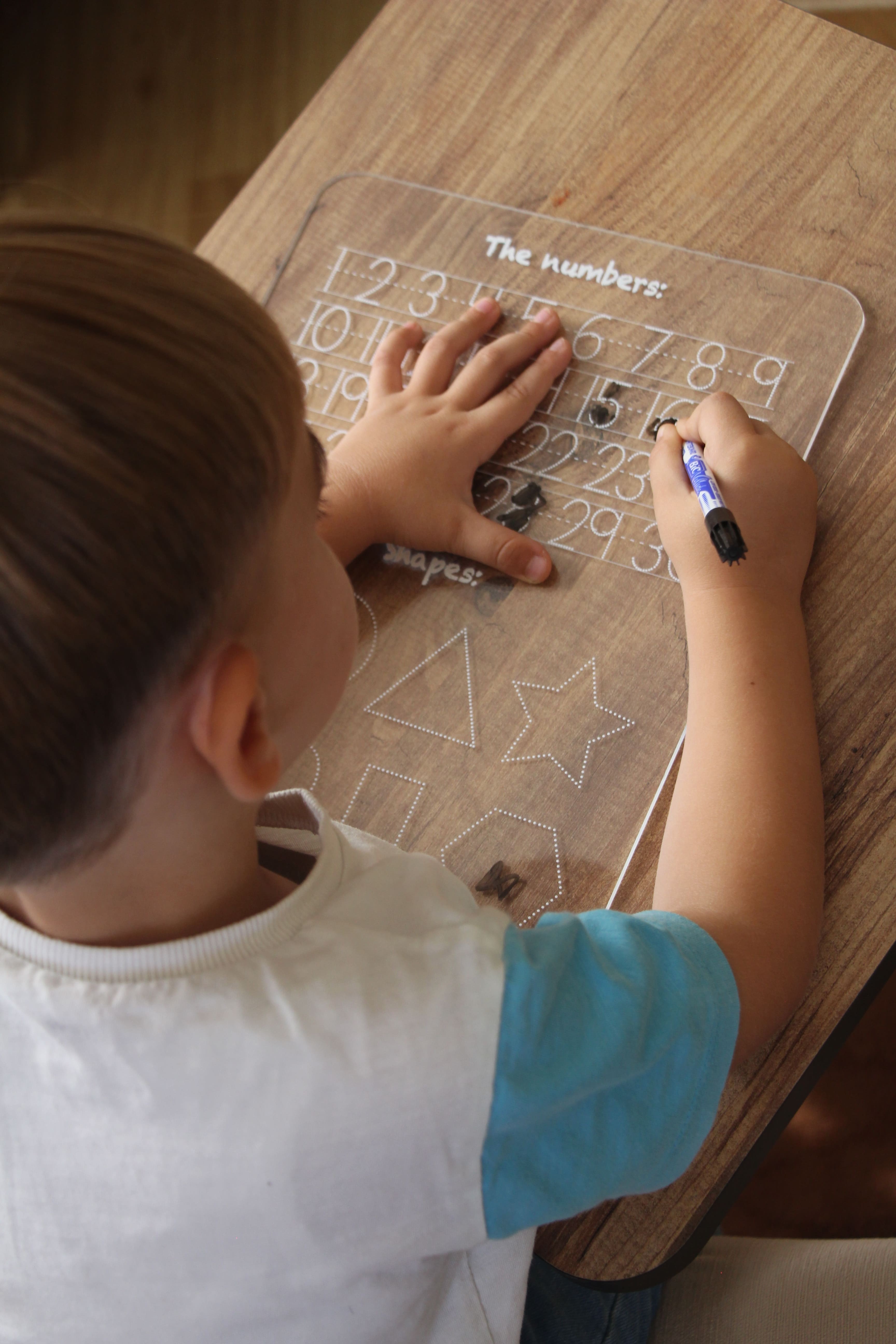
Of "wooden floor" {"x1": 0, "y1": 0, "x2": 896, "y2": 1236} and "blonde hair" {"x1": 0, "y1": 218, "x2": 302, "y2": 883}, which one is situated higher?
"blonde hair" {"x1": 0, "y1": 218, "x2": 302, "y2": 883}

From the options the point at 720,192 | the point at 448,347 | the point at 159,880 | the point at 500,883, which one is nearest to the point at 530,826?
the point at 500,883

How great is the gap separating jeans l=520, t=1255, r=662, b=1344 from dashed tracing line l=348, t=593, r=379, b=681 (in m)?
0.39

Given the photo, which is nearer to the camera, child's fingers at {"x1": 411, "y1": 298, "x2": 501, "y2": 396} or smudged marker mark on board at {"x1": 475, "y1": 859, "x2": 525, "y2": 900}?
smudged marker mark on board at {"x1": 475, "y1": 859, "x2": 525, "y2": 900}

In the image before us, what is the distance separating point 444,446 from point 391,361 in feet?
0.33

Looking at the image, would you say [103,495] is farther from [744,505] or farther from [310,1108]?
[744,505]

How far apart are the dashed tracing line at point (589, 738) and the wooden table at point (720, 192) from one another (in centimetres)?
6

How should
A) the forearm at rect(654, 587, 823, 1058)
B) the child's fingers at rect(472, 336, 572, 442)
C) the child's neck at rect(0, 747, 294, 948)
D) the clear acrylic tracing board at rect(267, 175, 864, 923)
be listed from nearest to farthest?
the child's neck at rect(0, 747, 294, 948) < the forearm at rect(654, 587, 823, 1058) < the clear acrylic tracing board at rect(267, 175, 864, 923) < the child's fingers at rect(472, 336, 572, 442)

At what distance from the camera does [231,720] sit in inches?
16.9

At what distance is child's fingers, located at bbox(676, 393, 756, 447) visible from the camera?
70 centimetres

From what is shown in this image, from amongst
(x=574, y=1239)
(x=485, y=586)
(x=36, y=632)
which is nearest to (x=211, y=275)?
(x=36, y=632)

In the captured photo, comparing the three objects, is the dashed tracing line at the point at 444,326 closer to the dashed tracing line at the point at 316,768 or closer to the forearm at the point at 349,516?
the forearm at the point at 349,516

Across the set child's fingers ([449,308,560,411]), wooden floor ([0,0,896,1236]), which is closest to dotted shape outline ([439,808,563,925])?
child's fingers ([449,308,560,411])

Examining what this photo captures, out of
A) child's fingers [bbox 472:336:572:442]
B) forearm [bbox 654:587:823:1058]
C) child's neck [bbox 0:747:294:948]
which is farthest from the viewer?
child's fingers [bbox 472:336:572:442]

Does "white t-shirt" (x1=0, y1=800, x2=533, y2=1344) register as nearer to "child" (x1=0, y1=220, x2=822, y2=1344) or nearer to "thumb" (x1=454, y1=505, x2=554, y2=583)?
"child" (x1=0, y1=220, x2=822, y2=1344)
